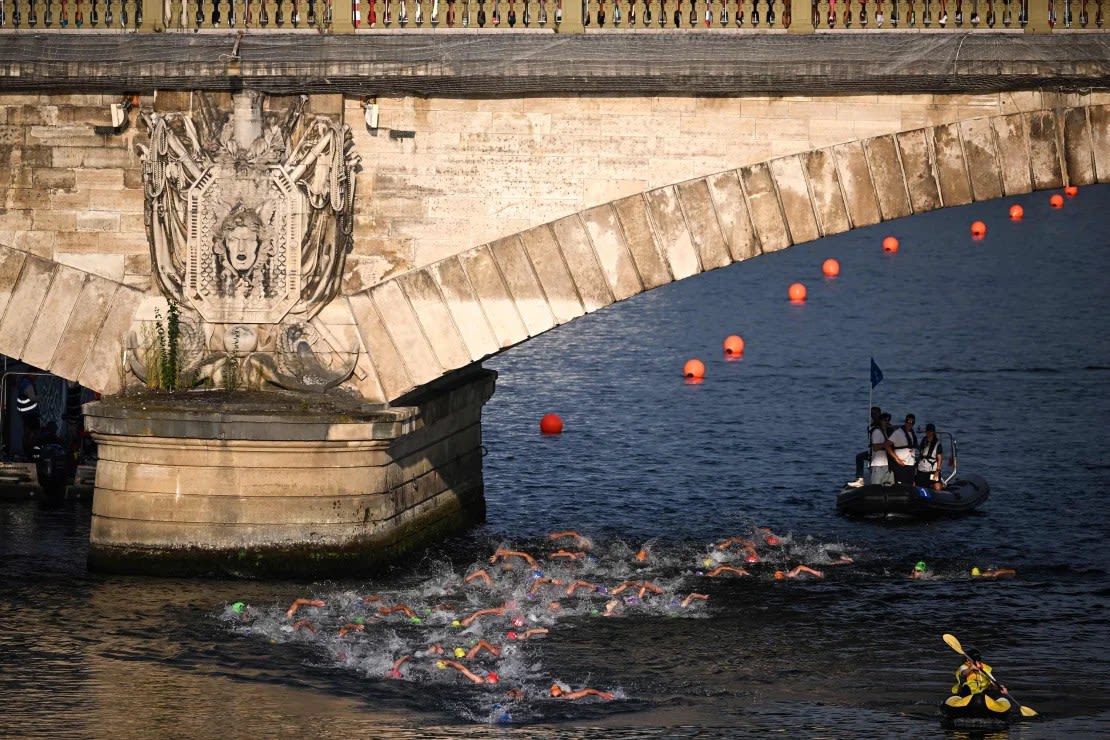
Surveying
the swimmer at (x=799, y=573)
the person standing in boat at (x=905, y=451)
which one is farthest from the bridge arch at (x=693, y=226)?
the person standing in boat at (x=905, y=451)

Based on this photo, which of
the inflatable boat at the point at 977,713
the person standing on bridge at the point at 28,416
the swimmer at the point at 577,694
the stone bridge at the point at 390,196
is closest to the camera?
the inflatable boat at the point at 977,713

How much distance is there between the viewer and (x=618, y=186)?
25.0 m

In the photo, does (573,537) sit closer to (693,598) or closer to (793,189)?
(693,598)

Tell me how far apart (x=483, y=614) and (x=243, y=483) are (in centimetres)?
334

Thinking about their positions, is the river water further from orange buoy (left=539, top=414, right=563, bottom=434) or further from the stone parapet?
the stone parapet

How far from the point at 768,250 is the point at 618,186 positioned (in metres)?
1.96

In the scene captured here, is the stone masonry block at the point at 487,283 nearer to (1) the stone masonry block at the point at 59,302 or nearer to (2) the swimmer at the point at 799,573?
(1) the stone masonry block at the point at 59,302

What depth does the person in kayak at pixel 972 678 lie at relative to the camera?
20.4 meters

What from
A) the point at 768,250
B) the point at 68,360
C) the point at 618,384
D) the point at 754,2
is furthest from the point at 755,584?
the point at 618,384

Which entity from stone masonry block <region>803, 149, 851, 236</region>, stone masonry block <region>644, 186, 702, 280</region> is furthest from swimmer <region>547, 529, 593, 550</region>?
stone masonry block <region>803, 149, 851, 236</region>

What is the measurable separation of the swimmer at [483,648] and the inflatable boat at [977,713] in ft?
16.9

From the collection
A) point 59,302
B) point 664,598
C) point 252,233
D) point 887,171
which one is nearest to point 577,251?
point 887,171

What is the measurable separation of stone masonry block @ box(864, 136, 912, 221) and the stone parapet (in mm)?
6364

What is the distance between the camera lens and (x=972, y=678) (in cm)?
2048
